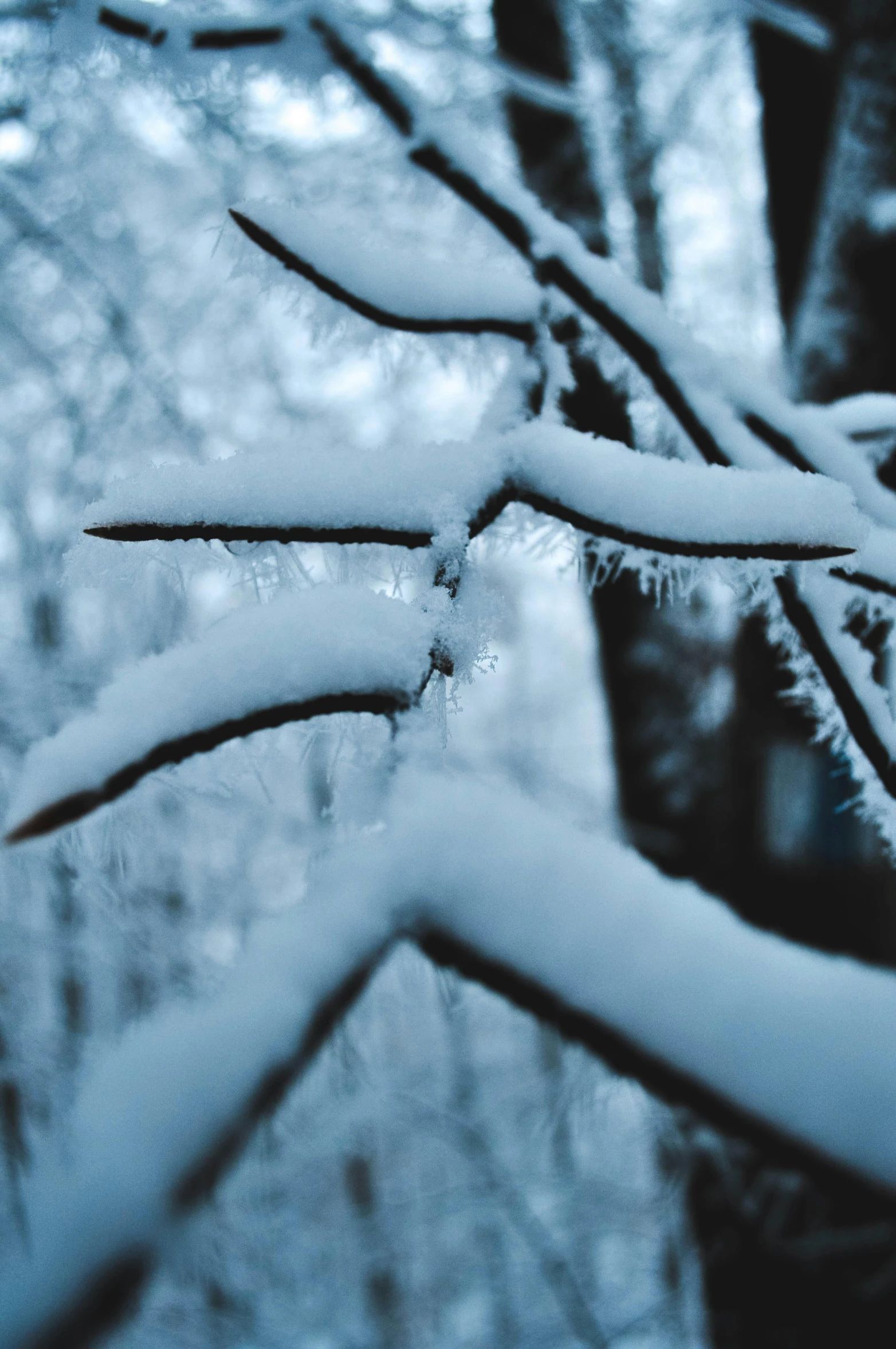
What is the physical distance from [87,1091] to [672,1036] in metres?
0.31

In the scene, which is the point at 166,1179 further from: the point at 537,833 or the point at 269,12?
the point at 269,12

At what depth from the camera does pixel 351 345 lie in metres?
0.66

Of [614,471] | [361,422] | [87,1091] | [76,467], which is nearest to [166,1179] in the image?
[87,1091]

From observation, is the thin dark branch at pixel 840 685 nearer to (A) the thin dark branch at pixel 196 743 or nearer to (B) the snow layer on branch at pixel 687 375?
(B) the snow layer on branch at pixel 687 375

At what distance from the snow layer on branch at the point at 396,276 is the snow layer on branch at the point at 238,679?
0.89 ft

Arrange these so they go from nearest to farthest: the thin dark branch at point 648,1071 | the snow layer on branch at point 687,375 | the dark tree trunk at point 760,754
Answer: the thin dark branch at point 648,1071, the snow layer on branch at point 687,375, the dark tree trunk at point 760,754

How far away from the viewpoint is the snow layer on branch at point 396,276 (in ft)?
1.87

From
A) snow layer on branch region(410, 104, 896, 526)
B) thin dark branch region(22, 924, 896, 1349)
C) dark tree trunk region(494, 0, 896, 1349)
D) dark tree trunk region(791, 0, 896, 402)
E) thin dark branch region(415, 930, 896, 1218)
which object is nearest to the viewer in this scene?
thin dark branch region(22, 924, 896, 1349)

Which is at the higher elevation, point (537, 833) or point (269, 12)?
point (269, 12)

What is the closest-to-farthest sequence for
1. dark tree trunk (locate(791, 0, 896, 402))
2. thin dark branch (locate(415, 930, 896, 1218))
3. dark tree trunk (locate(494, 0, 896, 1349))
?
thin dark branch (locate(415, 930, 896, 1218)), dark tree trunk (locate(791, 0, 896, 402)), dark tree trunk (locate(494, 0, 896, 1349))

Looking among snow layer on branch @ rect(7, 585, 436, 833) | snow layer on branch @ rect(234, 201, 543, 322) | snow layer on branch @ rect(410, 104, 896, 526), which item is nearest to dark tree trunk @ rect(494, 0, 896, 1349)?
snow layer on branch @ rect(410, 104, 896, 526)

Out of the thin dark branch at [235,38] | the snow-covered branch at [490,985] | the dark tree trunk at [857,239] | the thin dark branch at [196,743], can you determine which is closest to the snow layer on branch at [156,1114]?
the snow-covered branch at [490,985]

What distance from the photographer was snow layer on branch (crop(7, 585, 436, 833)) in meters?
0.38

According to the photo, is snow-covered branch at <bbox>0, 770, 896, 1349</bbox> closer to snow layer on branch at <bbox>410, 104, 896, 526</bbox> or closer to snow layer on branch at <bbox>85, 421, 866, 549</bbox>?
snow layer on branch at <bbox>85, 421, 866, 549</bbox>
